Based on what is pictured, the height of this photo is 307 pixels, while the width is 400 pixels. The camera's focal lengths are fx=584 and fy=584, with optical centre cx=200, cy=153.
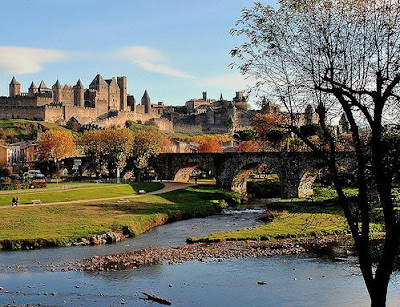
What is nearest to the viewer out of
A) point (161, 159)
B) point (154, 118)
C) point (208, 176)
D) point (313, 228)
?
point (313, 228)

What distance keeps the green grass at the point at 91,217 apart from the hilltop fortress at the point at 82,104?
8354cm

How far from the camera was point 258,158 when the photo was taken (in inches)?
2608

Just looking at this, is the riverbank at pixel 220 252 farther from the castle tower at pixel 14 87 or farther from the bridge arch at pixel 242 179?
the castle tower at pixel 14 87

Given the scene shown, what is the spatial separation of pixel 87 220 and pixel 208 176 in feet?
177

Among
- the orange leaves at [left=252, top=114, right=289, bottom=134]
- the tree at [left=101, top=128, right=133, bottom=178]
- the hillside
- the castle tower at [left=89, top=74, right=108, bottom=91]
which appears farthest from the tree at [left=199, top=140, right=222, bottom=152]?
the orange leaves at [left=252, top=114, right=289, bottom=134]

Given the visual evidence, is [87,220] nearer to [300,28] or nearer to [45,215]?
[45,215]

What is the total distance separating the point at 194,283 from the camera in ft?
76.9

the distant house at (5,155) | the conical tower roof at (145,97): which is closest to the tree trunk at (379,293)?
the distant house at (5,155)

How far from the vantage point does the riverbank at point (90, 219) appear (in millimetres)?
32688

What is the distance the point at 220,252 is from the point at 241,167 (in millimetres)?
39323

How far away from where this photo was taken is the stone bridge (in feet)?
204

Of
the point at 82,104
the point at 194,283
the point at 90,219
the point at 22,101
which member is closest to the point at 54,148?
the point at 90,219

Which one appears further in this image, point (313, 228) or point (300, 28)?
point (313, 228)

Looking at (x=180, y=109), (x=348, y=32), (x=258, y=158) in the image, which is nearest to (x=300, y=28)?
(x=348, y=32)
